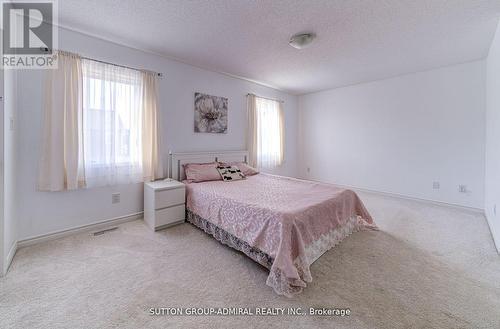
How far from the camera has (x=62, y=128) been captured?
244cm

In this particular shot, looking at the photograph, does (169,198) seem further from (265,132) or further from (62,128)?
(265,132)

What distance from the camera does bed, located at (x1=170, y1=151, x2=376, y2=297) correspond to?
1728mm

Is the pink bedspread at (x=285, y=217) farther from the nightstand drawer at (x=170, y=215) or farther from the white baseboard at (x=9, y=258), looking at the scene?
the white baseboard at (x=9, y=258)

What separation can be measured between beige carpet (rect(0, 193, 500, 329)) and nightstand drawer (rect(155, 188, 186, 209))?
0.42 metres

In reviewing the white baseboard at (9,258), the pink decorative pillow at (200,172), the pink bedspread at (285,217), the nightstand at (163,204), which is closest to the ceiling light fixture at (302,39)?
the pink bedspread at (285,217)

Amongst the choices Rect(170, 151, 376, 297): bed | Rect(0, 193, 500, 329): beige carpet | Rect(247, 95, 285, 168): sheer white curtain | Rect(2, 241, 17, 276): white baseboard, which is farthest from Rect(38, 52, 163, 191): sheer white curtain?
Rect(247, 95, 285, 168): sheer white curtain

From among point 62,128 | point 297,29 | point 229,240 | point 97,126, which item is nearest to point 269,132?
point 297,29

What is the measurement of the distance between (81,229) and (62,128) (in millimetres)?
1280

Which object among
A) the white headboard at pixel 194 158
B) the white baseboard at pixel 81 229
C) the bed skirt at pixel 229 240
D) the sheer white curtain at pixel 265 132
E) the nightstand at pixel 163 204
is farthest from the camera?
the sheer white curtain at pixel 265 132

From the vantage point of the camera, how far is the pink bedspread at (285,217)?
5.61ft

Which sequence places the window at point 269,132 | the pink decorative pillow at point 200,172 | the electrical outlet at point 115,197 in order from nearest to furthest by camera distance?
the electrical outlet at point 115,197 → the pink decorative pillow at point 200,172 → the window at point 269,132

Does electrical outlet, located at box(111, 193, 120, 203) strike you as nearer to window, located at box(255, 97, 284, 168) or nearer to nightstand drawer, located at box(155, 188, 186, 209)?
nightstand drawer, located at box(155, 188, 186, 209)

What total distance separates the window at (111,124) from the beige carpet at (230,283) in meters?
0.85

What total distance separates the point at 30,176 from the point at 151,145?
4.39ft
